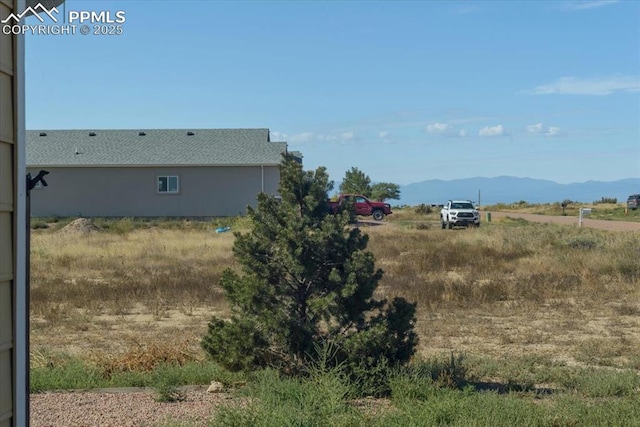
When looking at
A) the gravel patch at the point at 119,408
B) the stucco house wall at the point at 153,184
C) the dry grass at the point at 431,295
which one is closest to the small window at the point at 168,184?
the stucco house wall at the point at 153,184

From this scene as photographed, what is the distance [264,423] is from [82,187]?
38221 millimetres

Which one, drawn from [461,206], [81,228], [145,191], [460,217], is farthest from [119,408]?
[461,206]

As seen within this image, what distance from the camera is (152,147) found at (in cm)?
4325

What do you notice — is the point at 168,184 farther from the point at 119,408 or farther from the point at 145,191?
the point at 119,408

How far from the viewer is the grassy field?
606 centimetres

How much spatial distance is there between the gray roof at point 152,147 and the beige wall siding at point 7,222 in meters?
35.9

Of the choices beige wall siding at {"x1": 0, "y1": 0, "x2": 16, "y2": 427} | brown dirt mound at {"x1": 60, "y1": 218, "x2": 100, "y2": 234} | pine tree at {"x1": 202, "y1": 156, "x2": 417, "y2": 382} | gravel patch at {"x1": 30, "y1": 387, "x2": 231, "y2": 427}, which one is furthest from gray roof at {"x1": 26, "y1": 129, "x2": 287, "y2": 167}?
beige wall siding at {"x1": 0, "y1": 0, "x2": 16, "y2": 427}

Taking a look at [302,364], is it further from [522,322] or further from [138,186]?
[138,186]

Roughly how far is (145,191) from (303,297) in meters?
35.4

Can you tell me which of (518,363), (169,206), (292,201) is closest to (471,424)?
(292,201)

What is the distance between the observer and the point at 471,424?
17.7 feet

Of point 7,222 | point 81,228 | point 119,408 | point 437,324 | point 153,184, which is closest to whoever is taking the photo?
point 7,222

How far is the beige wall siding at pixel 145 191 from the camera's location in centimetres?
4088

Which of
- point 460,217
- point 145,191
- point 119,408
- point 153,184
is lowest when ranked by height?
point 119,408
